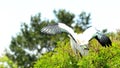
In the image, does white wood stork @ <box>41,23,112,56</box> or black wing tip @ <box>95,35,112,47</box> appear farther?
black wing tip @ <box>95,35,112,47</box>

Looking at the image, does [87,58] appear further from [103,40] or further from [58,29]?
[58,29]

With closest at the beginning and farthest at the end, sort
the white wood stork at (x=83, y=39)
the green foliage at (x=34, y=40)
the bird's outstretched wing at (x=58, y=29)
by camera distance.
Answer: the white wood stork at (x=83, y=39) → the bird's outstretched wing at (x=58, y=29) → the green foliage at (x=34, y=40)

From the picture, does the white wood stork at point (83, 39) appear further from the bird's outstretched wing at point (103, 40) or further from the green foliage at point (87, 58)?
the green foliage at point (87, 58)

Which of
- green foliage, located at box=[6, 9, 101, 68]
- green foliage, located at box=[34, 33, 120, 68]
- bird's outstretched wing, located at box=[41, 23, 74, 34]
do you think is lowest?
green foliage, located at box=[34, 33, 120, 68]

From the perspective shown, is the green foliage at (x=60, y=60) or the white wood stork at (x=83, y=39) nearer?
the green foliage at (x=60, y=60)

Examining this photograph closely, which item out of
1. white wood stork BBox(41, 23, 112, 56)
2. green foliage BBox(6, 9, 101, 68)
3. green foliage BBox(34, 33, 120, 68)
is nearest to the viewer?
green foliage BBox(34, 33, 120, 68)

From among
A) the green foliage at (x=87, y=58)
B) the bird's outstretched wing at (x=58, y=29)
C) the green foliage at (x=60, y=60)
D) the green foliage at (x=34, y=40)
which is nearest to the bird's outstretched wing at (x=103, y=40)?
the green foliage at (x=87, y=58)

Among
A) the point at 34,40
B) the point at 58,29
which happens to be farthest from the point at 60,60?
the point at 34,40

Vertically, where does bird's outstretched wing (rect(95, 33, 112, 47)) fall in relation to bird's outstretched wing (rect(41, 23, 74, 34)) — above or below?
below

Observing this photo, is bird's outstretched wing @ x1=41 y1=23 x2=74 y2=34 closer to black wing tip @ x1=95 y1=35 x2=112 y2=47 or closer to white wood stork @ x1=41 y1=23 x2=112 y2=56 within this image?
white wood stork @ x1=41 y1=23 x2=112 y2=56

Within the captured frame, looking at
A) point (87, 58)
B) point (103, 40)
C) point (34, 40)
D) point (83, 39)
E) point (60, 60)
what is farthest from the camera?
point (34, 40)

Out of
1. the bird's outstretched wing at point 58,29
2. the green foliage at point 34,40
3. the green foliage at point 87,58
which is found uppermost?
the green foliage at point 34,40

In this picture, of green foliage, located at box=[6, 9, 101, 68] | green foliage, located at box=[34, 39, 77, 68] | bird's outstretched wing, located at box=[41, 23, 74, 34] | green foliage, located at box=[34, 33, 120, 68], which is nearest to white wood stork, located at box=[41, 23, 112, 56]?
bird's outstretched wing, located at box=[41, 23, 74, 34]

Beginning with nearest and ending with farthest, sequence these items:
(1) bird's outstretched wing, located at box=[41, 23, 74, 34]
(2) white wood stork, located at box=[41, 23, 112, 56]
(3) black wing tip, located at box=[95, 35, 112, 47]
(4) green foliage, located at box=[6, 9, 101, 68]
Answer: (2) white wood stork, located at box=[41, 23, 112, 56] < (3) black wing tip, located at box=[95, 35, 112, 47] < (1) bird's outstretched wing, located at box=[41, 23, 74, 34] < (4) green foliage, located at box=[6, 9, 101, 68]
